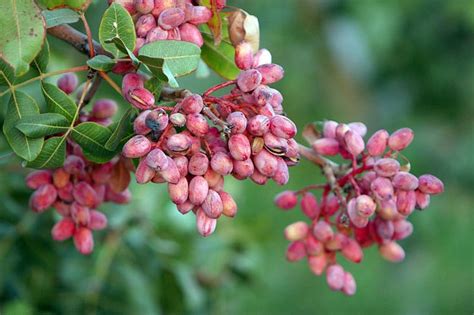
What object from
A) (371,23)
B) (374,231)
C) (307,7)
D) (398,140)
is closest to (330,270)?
(374,231)

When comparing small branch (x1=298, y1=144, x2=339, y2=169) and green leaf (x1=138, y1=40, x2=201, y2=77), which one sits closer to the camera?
green leaf (x1=138, y1=40, x2=201, y2=77)

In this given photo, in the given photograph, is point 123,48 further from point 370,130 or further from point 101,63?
point 370,130

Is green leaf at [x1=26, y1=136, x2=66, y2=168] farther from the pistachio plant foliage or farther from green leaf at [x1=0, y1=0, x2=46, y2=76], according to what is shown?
green leaf at [x1=0, y1=0, x2=46, y2=76]

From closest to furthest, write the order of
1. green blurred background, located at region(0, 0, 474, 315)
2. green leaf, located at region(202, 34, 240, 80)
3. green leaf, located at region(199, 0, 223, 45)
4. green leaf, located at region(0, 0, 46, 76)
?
green leaf, located at region(0, 0, 46, 76)
green leaf, located at region(199, 0, 223, 45)
green leaf, located at region(202, 34, 240, 80)
green blurred background, located at region(0, 0, 474, 315)

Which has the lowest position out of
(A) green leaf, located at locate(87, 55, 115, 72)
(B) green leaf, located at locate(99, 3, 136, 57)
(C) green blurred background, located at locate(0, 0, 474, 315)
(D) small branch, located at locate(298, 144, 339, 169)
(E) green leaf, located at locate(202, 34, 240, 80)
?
(C) green blurred background, located at locate(0, 0, 474, 315)

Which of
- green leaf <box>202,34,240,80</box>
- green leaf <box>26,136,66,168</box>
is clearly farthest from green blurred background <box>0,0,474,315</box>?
green leaf <box>26,136,66,168</box>

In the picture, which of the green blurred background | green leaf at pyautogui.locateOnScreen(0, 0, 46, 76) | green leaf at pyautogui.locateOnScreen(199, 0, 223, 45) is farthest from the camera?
the green blurred background

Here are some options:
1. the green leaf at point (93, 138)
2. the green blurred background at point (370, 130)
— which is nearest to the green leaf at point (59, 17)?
the green leaf at point (93, 138)

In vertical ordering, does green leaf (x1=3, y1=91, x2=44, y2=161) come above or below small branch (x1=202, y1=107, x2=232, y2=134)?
below
